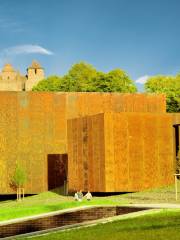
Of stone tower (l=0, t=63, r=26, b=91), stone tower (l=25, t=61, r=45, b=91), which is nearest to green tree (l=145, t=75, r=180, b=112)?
stone tower (l=25, t=61, r=45, b=91)

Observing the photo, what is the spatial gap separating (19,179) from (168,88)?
3388 centimetres

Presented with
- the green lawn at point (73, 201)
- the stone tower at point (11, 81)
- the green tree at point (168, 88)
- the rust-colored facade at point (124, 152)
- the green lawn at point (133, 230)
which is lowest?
the green lawn at point (73, 201)

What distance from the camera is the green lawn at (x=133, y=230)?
40.7 ft

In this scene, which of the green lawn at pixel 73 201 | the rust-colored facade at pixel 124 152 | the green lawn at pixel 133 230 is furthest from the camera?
the rust-colored facade at pixel 124 152

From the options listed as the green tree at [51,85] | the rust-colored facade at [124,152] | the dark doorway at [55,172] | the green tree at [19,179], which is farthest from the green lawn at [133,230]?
the green tree at [51,85]

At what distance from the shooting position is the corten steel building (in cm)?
2895

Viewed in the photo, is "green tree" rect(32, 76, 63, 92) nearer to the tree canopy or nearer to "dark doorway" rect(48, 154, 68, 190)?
the tree canopy

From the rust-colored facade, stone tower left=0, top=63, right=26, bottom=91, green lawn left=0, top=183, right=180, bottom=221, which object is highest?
stone tower left=0, top=63, right=26, bottom=91

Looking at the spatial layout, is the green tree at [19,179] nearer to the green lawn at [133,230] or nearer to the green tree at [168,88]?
the green lawn at [133,230]

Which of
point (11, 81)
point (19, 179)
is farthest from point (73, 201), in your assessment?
point (11, 81)

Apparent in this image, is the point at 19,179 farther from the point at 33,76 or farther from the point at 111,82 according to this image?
the point at 33,76

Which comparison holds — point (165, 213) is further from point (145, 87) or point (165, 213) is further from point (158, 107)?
point (145, 87)

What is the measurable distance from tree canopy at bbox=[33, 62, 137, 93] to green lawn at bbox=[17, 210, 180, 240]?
45004 millimetres

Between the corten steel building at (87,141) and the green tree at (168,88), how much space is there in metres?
23.1
